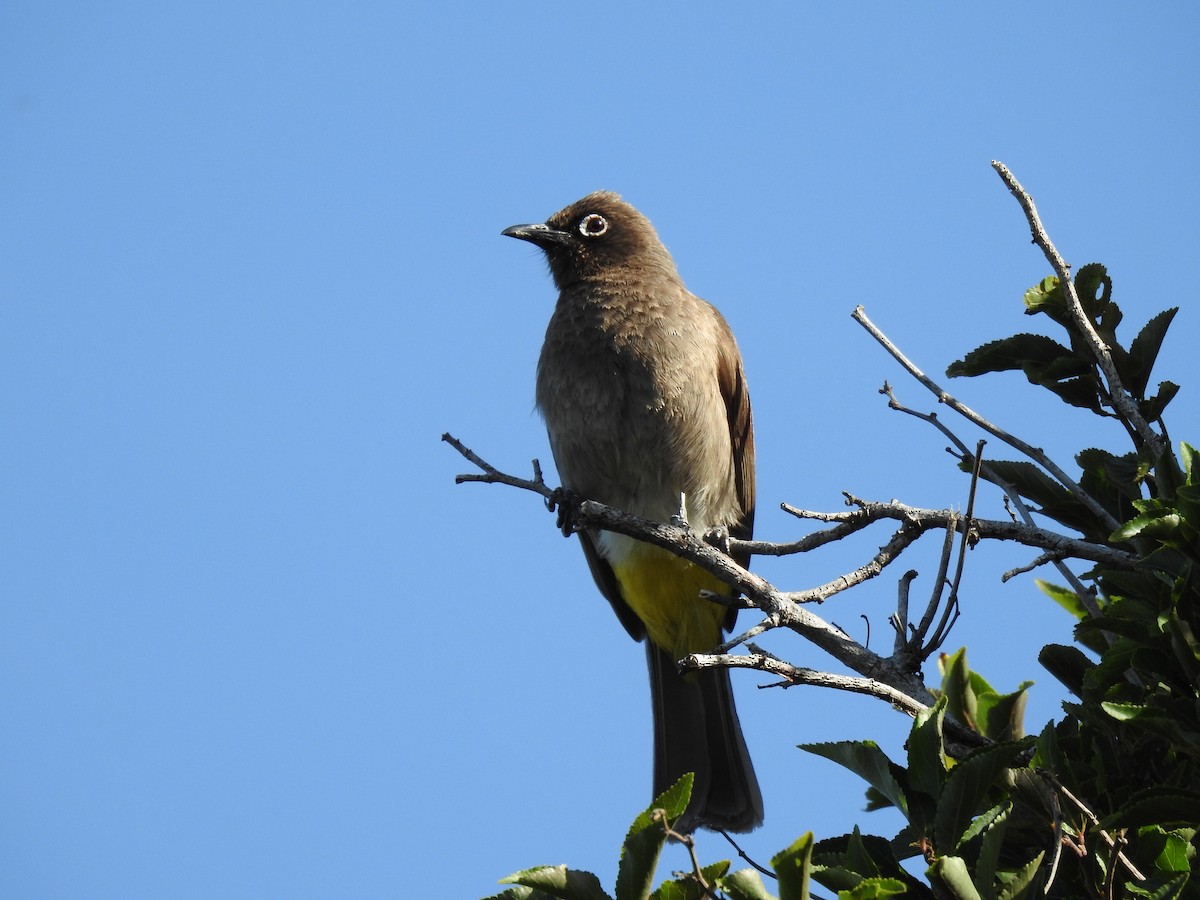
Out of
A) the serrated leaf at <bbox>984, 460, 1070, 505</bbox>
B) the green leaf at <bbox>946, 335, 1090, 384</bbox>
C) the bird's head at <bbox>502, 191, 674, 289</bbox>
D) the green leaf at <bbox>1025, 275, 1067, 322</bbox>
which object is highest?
the bird's head at <bbox>502, 191, 674, 289</bbox>

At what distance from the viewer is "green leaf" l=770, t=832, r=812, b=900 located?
2.30 metres

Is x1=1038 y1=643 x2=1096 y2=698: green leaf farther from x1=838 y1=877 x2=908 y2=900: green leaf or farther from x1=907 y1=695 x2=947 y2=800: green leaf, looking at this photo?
x1=838 y1=877 x2=908 y2=900: green leaf

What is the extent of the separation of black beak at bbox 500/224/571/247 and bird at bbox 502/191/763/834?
410mm

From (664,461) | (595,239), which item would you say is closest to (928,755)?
(664,461)

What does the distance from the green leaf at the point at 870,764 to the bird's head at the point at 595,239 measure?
178 inches

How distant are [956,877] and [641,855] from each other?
0.62 m

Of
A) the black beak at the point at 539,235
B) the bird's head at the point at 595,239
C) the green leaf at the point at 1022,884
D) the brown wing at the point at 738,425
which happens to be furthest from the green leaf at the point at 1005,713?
the black beak at the point at 539,235

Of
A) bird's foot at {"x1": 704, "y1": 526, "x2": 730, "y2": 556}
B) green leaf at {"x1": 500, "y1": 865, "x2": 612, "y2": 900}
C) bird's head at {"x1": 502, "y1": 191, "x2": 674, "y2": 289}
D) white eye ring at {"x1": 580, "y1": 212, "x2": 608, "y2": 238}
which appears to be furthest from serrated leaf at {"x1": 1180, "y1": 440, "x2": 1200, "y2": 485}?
white eye ring at {"x1": 580, "y1": 212, "x2": 608, "y2": 238}

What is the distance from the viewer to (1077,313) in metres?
3.47

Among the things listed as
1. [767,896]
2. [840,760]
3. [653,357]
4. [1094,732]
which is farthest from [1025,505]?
[653,357]

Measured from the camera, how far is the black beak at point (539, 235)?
7254 mm

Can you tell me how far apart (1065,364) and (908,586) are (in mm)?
905

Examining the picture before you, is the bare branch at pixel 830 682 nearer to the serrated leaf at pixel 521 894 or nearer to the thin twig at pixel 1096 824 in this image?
the thin twig at pixel 1096 824

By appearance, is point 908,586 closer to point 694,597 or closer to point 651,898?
point 651,898
